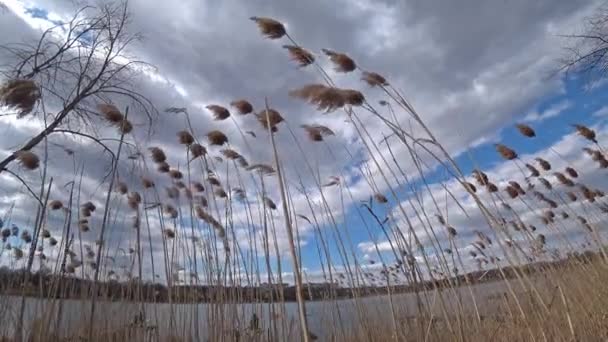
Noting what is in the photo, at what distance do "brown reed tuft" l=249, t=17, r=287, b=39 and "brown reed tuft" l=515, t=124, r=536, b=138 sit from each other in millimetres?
3326

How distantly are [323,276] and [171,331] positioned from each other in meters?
1.86

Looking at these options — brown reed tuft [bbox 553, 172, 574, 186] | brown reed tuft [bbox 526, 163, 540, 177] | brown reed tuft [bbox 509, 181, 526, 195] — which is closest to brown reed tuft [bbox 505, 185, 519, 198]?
brown reed tuft [bbox 509, 181, 526, 195]

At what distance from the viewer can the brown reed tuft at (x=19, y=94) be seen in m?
2.76

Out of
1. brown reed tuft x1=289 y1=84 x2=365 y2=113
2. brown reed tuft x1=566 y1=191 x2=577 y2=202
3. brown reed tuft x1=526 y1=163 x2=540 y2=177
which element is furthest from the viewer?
brown reed tuft x1=566 y1=191 x2=577 y2=202

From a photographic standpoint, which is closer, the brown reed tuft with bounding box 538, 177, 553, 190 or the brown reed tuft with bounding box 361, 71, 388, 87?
the brown reed tuft with bounding box 361, 71, 388, 87

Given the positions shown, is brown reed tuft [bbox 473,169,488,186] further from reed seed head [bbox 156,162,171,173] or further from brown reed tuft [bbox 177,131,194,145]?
reed seed head [bbox 156,162,171,173]

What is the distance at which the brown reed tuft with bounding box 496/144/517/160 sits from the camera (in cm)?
414

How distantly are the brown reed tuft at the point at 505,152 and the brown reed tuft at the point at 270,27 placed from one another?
9.35 feet

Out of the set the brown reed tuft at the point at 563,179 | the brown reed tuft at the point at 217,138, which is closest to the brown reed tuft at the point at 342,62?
the brown reed tuft at the point at 217,138

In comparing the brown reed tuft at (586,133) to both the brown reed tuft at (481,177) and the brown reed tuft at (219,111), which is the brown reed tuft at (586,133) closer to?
the brown reed tuft at (481,177)

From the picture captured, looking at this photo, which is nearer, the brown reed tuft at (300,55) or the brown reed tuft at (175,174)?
the brown reed tuft at (300,55)

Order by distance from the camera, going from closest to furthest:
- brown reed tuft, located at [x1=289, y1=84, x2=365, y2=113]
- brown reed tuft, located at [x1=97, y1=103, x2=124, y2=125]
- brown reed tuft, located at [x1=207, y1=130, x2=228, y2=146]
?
1. brown reed tuft, located at [x1=289, y1=84, x2=365, y2=113]
2. brown reed tuft, located at [x1=97, y1=103, x2=124, y2=125]
3. brown reed tuft, located at [x1=207, y1=130, x2=228, y2=146]

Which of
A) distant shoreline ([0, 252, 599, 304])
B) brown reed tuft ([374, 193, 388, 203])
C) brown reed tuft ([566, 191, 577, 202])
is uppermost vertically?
brown reed tuft ([566, 191, 577, 202])

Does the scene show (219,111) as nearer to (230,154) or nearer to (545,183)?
(230,154)
